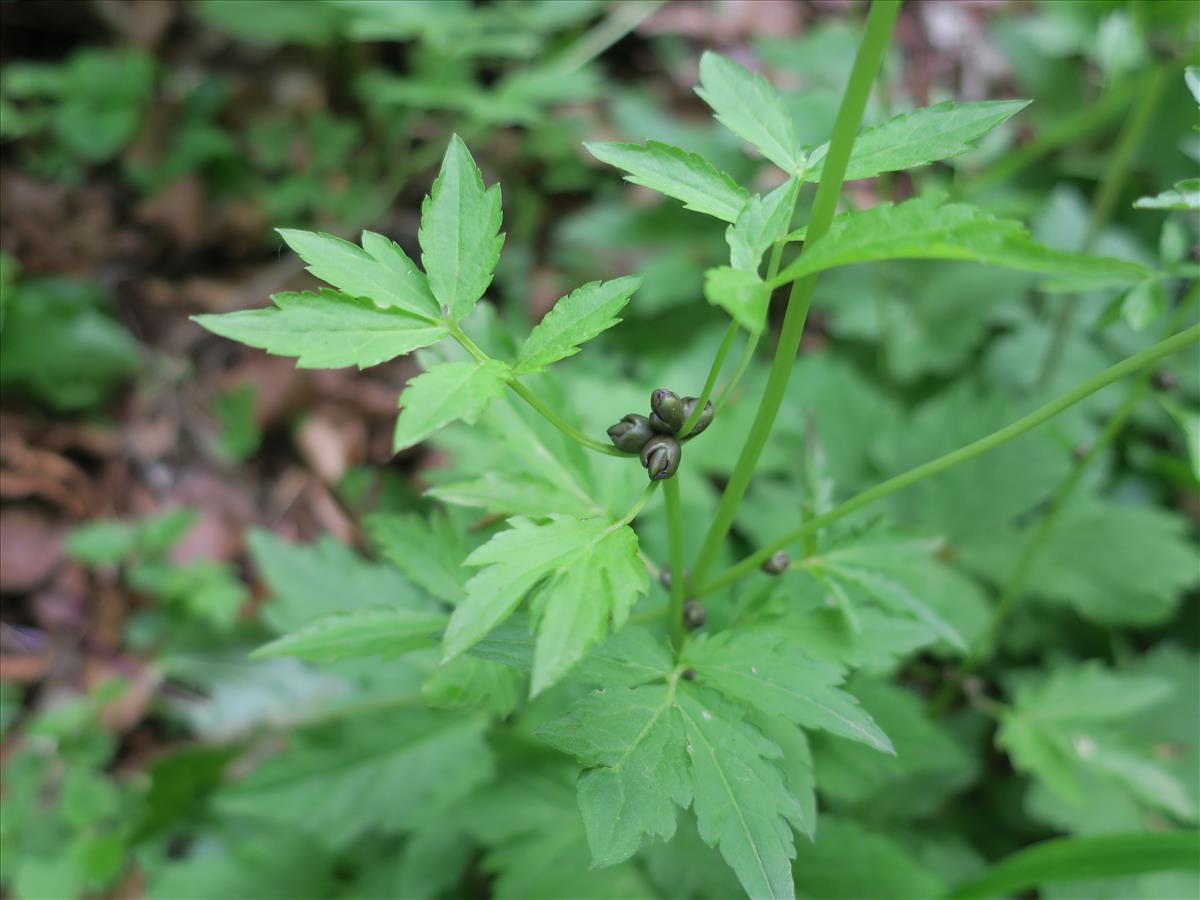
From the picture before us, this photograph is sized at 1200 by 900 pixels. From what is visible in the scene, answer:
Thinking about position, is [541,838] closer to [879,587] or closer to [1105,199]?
[879,587]

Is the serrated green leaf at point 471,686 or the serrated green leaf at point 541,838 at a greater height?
the serrated green leaf at point 471,686

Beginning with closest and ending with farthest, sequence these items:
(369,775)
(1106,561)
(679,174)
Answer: (679,174) < (369,775) < (1106,561)

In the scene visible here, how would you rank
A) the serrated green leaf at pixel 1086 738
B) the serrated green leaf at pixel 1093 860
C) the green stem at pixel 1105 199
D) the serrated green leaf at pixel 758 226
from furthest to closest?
the green stem at pixel 1105 199 → the serrated green leaf at pixel 1086 738 → the serrated green leaf at pixel 1093 860 → the serrated green leaf at pixel 758 226

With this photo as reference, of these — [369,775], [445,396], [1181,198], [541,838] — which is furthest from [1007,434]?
[369,775]

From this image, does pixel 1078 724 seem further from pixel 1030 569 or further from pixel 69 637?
pixel 69 637

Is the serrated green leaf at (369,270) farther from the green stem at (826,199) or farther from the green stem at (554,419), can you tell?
the green stem at (826,199)

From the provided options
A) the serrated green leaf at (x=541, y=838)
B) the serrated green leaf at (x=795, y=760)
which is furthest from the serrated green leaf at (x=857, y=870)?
the serrated green leaf at (x=795, y=760)

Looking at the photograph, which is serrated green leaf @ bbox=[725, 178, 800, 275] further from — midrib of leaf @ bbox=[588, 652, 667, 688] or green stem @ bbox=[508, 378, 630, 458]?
midrib of leaf @ bbox=[588, 652, 667, 688]
